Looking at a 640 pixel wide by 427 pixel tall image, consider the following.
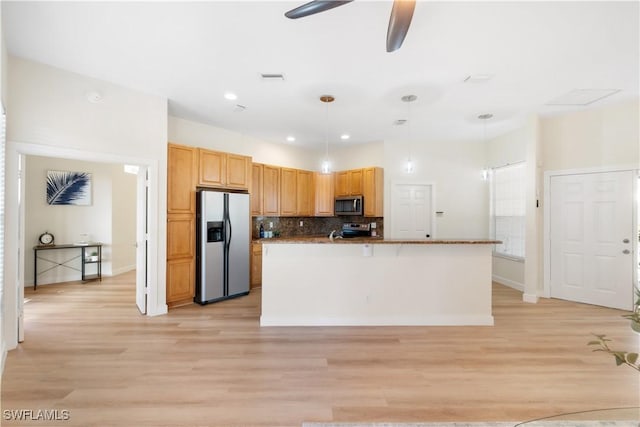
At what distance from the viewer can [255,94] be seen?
3.71 metres

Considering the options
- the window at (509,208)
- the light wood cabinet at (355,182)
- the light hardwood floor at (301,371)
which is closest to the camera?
the light hardwood floor at (301,371)

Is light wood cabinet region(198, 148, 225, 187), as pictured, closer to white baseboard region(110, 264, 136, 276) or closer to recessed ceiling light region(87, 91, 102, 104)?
recessed ceiling light region(87, 91, 102, 104)

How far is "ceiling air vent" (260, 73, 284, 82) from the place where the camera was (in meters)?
3.18

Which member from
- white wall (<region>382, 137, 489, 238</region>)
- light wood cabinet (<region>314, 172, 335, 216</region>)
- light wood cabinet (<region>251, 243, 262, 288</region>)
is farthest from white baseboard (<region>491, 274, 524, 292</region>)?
light wood cabinet (<region>251, 243, 262, 288</region>)

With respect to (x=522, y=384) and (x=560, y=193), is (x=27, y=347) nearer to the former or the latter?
(x=522, y=384)

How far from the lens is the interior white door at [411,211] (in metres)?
5.95

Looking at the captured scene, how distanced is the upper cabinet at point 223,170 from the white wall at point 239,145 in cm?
51

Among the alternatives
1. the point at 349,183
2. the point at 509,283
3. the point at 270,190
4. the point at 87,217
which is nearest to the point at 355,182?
the point at 349,183

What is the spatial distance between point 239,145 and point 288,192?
1.34 m

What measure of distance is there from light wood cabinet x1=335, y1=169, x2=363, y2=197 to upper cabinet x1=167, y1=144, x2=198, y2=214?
3088 millimetres

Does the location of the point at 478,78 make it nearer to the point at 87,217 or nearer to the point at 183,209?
the point at 183,209

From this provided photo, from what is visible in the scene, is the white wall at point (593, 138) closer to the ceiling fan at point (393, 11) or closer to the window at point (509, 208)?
the window at point (509, 208)

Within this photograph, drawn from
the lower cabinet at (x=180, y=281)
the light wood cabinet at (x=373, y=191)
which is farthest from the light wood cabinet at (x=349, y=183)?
the lower cabinet at (x=180, y=281)

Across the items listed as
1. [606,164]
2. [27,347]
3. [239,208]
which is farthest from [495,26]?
[27,347]
